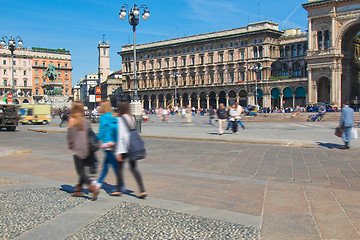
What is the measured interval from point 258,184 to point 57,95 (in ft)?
185

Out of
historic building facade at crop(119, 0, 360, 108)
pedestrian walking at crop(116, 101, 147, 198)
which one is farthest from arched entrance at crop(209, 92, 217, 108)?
pedestrian walking at crop(116, 101, 147, 198)

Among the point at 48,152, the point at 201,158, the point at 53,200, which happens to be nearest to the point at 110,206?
the point at 53,200

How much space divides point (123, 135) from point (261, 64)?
66.8 metres

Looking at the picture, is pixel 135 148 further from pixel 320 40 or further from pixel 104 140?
pixel 320 40

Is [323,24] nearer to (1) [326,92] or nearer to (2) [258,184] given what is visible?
(1) [326,92]

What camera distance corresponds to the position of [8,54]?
316ft

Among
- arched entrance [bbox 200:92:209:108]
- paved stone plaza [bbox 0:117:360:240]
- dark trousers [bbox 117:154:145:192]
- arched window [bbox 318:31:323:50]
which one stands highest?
arched window [bbox 318:31:323:50]

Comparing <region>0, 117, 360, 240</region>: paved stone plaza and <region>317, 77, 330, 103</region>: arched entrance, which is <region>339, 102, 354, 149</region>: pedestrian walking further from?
<region>317, 77, 330, 103</region>: arched entrance

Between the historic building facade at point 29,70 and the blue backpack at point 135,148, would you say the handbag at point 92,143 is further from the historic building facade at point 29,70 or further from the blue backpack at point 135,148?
the historic building facade at point 29,70

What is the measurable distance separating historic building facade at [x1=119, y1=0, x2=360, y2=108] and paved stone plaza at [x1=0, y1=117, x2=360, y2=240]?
4840 cm

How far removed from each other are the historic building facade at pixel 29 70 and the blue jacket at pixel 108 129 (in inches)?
3812

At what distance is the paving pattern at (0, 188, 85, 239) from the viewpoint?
179 inches

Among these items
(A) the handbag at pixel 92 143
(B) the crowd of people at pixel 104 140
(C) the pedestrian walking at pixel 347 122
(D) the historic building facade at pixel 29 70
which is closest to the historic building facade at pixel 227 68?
(D) the historic building facade at pixel 29 70

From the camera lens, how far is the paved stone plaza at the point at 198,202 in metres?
4.41
